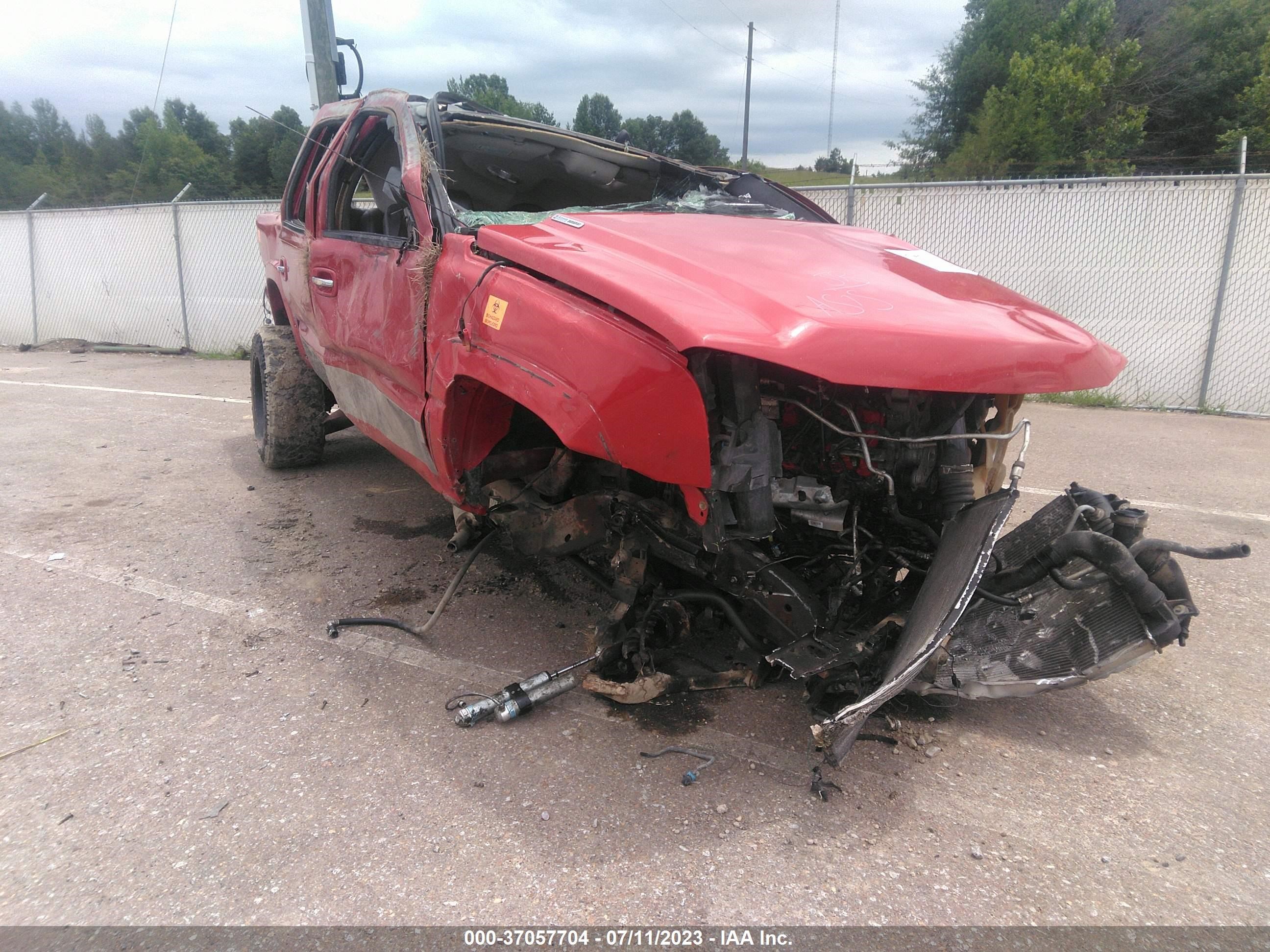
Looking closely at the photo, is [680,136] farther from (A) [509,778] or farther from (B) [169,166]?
(A) [509,778]

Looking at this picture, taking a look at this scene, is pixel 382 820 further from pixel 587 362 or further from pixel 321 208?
pixel 321 208

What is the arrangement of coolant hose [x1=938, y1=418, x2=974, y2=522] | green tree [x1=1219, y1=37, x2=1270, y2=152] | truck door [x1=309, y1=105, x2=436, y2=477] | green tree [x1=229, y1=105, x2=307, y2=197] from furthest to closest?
green tree [x1=1219, y1=37, x2=1270, y2=152], green tree [x1=229, y1=105, x2=307, y2=197], truck door [x1=309, y1=105, x2=436, y2=477], coolant hose [x1=938, y1=418, x2=974, y2=522]

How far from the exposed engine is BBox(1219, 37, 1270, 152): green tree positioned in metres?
28.9

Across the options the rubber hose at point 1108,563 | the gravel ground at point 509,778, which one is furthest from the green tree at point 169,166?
the rubber hose at point 1108,563

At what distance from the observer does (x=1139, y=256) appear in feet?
27.3

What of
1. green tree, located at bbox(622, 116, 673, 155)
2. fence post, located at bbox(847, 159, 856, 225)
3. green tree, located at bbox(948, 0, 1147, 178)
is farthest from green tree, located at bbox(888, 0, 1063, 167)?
fence post, located at bbox(847, 159, 856, 225)

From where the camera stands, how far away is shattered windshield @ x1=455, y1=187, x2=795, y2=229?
2967 mm

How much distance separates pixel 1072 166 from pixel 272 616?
28.9 m

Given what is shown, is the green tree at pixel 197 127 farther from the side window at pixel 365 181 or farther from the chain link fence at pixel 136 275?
the side window at pixel 365 181

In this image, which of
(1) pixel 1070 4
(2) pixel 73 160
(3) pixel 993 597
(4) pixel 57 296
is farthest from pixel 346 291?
(2) pixel 73 160

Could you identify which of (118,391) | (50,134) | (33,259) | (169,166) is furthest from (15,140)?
(118,391)

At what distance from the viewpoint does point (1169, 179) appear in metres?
8.09

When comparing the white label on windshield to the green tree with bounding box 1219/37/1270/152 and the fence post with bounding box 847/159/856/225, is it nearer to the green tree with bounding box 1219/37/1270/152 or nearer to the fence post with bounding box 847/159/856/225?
the fence post with bounding box 847/159/856/225

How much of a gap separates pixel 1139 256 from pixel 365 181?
7988mm
